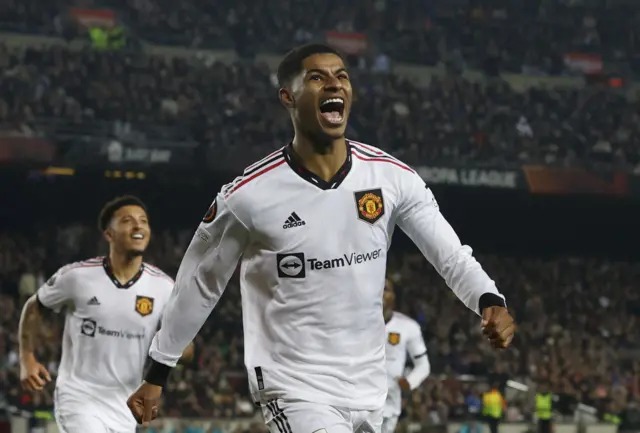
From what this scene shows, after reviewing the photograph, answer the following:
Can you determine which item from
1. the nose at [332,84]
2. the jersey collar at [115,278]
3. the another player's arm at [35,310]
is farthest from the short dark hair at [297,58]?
the another player's arm at [35,310]

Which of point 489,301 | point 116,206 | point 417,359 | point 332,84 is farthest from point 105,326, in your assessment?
point 417,359

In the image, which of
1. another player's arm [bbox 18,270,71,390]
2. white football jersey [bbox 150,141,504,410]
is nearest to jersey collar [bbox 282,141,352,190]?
white football jersey [bbox 150,141,504,410]

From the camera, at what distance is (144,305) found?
7.59 metres

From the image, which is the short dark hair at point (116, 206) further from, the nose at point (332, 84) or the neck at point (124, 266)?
the nose at point (332, 84)

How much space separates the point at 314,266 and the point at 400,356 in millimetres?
7507

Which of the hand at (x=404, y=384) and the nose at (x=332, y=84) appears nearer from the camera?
the nose at (x=332, y=84)

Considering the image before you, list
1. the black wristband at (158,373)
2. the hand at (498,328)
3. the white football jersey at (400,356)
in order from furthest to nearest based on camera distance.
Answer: the white football jersey at (400,356)
the black wristband at (158,373)
the hand at (498,328)

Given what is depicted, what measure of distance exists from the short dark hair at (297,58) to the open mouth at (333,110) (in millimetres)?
192

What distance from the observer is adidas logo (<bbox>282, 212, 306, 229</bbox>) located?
4336 millimetres

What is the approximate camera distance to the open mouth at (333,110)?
433 cm

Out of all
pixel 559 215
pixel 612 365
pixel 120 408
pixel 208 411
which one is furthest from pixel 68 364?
pixel 559 215

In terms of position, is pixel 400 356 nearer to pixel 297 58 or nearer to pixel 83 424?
pixel 83 424

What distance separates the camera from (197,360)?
18.4 meters

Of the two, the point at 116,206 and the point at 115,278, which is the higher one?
the point at 116,206
